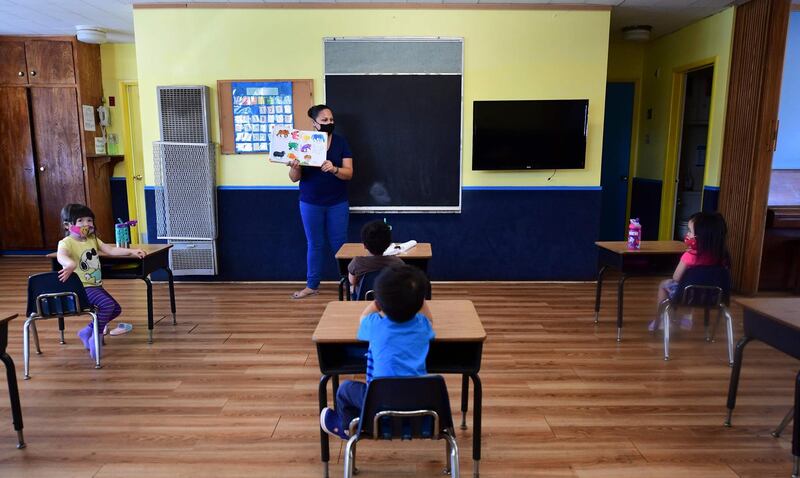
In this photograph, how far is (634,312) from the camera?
4754 mm

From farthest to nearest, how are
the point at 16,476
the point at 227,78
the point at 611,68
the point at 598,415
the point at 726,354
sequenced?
the point at 611,68 → the point at 227,78 → the point at 726,354 → the point at 598,415 → the point at 16,476

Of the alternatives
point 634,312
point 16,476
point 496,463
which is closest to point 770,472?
point 496,463

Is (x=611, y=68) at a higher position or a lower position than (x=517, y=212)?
higher

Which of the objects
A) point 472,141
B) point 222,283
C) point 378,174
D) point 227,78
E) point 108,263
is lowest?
point 222,283

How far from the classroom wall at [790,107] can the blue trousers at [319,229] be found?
4321mm

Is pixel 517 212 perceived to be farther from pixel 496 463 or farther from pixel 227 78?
pixel 496 463

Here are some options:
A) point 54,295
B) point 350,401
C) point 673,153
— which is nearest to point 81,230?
point 54,295

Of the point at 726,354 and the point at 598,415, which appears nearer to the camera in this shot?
the point at 598,415

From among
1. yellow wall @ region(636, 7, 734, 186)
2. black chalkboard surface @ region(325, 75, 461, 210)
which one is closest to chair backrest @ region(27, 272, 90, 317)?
black chalkboard surface @ region(325, 75, 461, 210)

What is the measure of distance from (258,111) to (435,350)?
13.5 feet

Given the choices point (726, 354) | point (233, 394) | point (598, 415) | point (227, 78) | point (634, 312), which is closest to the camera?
point (598, 415)

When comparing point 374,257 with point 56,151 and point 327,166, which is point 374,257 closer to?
point 327,166

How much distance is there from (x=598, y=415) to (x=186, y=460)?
6.76ft

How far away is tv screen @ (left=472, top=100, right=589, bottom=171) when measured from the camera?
5.45 meters
